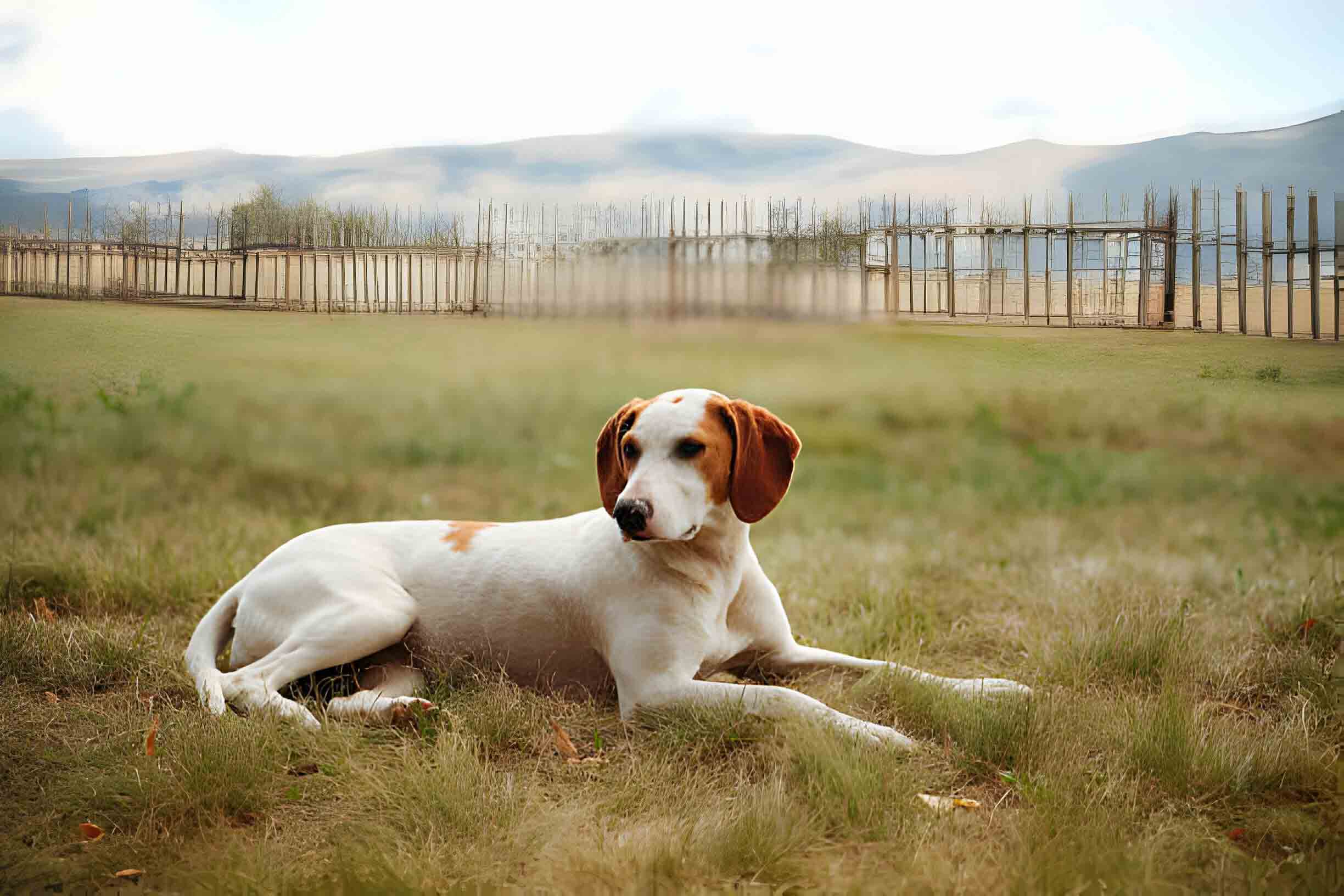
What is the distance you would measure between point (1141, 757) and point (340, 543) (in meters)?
2.74

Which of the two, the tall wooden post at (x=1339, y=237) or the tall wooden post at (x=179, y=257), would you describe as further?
the tall wooden post at (x=179, y=257)

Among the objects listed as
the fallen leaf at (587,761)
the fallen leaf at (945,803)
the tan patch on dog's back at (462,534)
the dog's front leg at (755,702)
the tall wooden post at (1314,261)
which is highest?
the tall wooden post at (1314,261)

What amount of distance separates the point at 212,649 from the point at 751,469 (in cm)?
204

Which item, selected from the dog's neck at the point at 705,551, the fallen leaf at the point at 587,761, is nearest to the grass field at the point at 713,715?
the fallen leaf at the point at 587,761

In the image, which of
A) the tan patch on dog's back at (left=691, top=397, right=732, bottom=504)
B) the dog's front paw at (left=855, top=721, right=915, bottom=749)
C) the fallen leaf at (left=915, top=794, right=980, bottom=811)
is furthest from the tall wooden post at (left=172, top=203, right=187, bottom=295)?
the fallen leaf at (left=915, top=794, right=980, bottom=811)

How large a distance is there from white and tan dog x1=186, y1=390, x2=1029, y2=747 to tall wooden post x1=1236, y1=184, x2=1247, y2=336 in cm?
153

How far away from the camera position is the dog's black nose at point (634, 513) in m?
2.92

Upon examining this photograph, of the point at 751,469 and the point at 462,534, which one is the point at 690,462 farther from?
the point at 462,534

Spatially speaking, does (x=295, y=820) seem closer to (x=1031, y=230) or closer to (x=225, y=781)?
(x=225, y=781)

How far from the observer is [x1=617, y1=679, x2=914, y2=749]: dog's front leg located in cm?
299

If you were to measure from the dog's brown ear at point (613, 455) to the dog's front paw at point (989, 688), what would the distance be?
51.7 inches

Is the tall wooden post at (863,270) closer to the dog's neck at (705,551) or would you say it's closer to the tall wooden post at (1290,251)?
the dog's neck at (705,551)

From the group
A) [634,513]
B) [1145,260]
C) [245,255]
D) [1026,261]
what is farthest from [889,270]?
[245,255]

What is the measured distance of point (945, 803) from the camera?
2617mm
